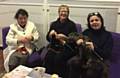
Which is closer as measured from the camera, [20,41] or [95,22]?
[95,22]

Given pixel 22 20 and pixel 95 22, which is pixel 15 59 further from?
pixel 95 22

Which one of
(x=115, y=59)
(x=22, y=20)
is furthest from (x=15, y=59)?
(x=115, y=59)

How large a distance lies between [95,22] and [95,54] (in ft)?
1.19

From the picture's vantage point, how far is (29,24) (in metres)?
3.32

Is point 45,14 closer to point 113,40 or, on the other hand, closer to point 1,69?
point 1,69

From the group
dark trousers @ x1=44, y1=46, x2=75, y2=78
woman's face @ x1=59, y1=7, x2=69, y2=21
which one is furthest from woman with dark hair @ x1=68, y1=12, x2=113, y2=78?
woman's face @ x1=59, y1=7, x2=69, y2=21

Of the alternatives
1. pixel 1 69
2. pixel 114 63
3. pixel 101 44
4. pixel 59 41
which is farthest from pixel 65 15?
pixel 1 69

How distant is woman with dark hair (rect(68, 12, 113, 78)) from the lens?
2629 millimetres

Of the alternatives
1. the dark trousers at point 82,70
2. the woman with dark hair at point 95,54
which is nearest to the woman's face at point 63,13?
the woman with dark hair at point 95,54

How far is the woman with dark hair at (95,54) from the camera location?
2.63m

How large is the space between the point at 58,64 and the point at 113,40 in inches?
25.1

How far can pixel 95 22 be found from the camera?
9.36 ft

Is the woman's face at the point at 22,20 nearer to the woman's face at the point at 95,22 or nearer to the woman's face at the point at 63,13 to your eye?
the woman's face at the point at 63,13

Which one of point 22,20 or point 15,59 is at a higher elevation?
point 22,20
